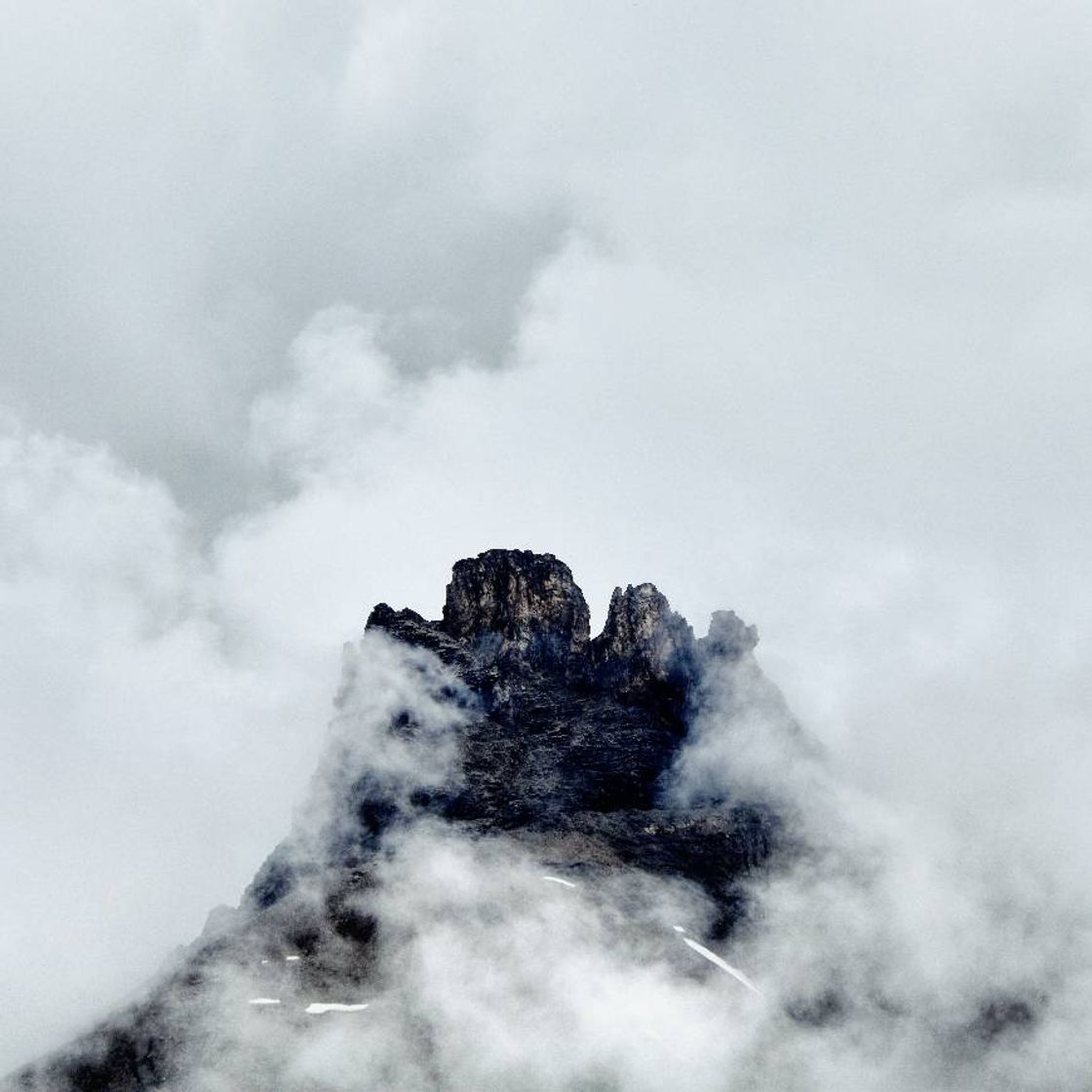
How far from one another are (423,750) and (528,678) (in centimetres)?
1875

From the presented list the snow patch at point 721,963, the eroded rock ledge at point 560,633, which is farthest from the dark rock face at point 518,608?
the snow patch at point 721,963

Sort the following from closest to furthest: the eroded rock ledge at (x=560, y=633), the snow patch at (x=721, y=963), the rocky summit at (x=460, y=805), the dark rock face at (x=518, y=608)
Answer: the rocky summit at (x=460, y=805) < the snow patch at (x=721, y=963) < the eroded rock ledge at (x=560, y=633) < the dark rock face at (x=518, y=608)

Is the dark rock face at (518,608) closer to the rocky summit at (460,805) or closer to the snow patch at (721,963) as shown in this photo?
the rocky summit at (460,805)

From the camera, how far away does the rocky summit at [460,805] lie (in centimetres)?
11150

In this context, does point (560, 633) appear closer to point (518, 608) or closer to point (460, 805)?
point (518, 608)

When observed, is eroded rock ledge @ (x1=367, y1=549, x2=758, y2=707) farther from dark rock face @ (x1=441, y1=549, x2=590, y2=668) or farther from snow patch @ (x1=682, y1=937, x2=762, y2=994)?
snow patch @ (x1=682, y1=937, x2=762, y2=994)

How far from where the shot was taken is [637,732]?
523 feet

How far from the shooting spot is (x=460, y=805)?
490 feet

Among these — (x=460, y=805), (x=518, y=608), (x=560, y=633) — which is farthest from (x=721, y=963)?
(x=518, y=608)

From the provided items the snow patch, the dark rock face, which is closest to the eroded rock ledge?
the dark rock face

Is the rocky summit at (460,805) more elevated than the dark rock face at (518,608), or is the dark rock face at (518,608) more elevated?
the dark rock face at (518,608)

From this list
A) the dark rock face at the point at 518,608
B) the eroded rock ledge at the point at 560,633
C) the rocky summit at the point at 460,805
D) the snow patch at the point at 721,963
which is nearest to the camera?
the rocky summit at the point at 460,805

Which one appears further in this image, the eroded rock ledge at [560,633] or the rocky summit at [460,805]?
the eroded rock ledge at [560,633]

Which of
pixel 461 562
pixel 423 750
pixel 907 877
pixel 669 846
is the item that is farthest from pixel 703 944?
pixel 461 562
